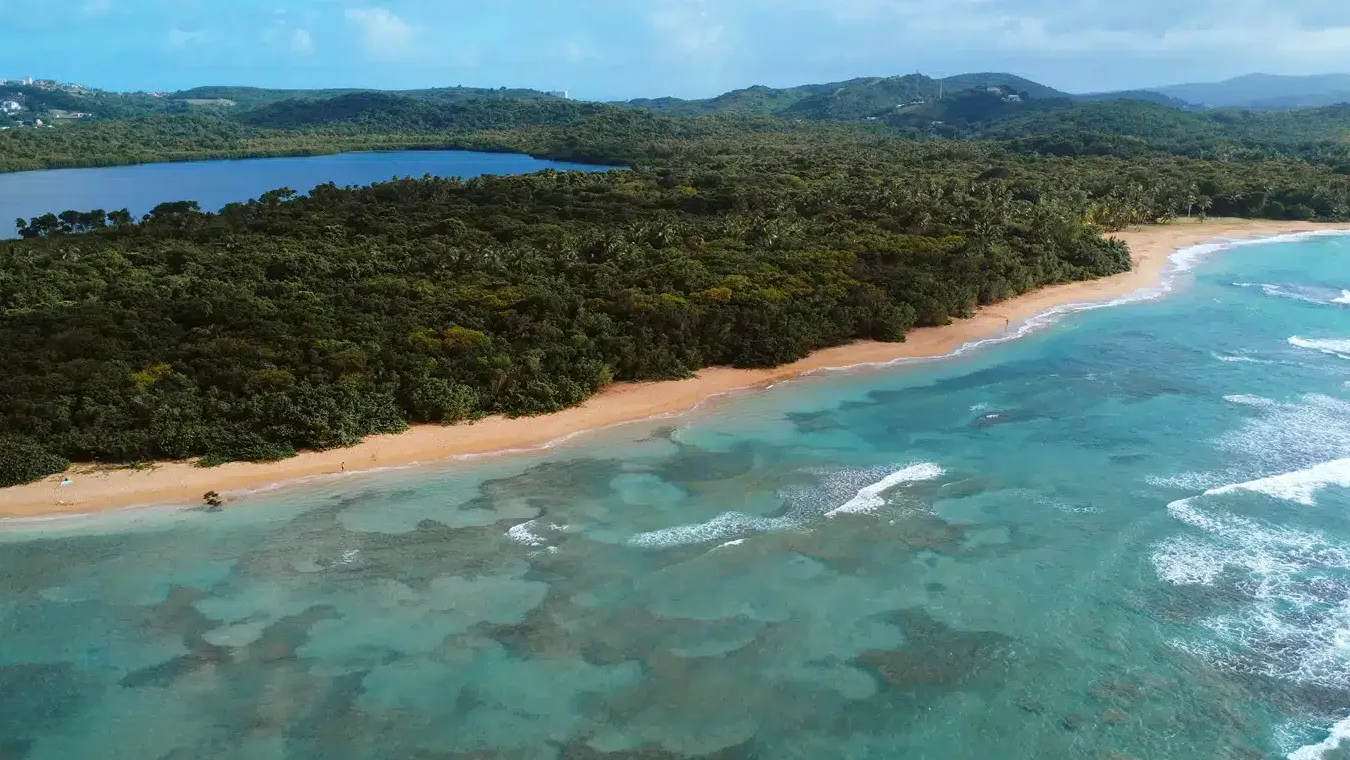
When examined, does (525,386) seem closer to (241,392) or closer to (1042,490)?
(241,392)

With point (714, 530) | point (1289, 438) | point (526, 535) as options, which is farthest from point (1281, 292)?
point (526, 535)

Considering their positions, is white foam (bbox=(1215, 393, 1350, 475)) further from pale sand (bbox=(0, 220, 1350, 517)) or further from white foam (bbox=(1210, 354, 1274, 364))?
pale sand (bbox=(0, 220, 1350, 517))

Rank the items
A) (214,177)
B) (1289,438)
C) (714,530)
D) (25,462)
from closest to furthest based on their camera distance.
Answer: (714,530) < (25,462) < (1289,438) < (214,177)

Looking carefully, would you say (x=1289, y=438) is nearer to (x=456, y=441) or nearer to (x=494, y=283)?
(x=456, y=441)

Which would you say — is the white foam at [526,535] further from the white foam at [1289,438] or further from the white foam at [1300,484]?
the white foam at [1289,438]

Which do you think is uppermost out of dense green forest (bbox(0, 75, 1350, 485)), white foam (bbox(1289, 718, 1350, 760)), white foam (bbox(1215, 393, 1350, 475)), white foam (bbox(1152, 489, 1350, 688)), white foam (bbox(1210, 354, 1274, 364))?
dense green forest (bbox(0, 75, 1350, 485))

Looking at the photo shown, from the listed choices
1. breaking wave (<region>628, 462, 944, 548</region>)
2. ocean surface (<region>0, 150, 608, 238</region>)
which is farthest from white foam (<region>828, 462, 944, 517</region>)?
ocean surface (<region>0, 150, 608, 238</region>)
